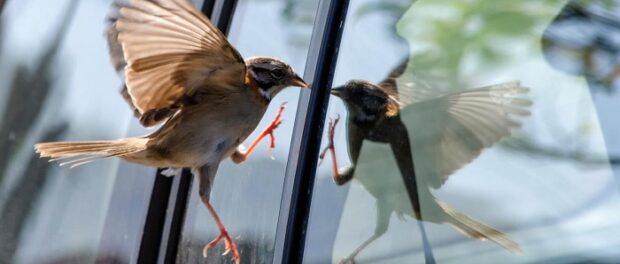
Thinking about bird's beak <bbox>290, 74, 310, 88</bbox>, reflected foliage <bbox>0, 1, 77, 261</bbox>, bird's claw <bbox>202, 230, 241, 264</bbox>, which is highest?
bird's beak <bbox>290, 74, 310, 88</bbox>

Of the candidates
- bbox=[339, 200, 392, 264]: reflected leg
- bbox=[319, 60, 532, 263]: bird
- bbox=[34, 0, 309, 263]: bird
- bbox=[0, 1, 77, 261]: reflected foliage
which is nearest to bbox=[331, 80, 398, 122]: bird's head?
bbox=[319, 60, 532, 263]: bird

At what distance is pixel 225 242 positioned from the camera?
2074 millimetres

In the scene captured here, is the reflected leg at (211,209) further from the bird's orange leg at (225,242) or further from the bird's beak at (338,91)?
the bird's beak at (338,91)

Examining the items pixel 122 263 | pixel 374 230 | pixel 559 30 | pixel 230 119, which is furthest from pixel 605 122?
pixel 122 263

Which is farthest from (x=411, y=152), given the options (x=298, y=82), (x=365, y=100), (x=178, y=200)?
(x=178, y=200)

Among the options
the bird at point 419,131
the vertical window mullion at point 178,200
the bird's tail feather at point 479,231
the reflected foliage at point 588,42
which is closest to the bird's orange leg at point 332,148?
the bird at point 419,131

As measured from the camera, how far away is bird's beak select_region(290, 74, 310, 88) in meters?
1.85

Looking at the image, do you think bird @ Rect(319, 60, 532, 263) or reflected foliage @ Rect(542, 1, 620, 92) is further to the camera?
bird @ Rect(319, 60, 532, 263)

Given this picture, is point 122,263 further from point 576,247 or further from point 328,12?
point 576,247

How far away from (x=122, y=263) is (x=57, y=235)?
18.3 inches

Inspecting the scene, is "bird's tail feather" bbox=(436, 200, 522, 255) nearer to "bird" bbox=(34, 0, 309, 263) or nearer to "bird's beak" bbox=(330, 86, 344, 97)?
"bird's beak" bbox=(330, 86, 344, 97)

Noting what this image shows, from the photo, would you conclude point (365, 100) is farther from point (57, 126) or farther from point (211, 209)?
point (57, 126)

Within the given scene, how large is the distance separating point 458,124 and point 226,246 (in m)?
0.64

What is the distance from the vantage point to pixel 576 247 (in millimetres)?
1341
